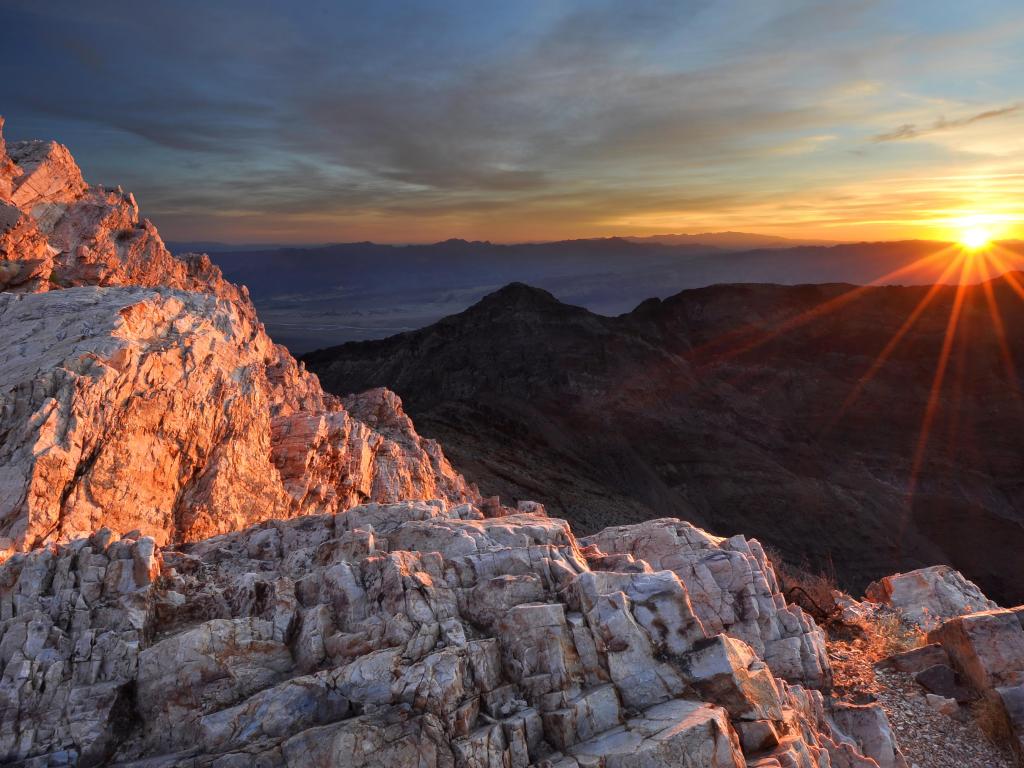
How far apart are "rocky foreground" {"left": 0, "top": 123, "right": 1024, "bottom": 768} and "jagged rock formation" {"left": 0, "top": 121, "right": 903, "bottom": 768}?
Result: 40 millimetres

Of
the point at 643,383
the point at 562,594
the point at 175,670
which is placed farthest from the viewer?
the point at 643,383

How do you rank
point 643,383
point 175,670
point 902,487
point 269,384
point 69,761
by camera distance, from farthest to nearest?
1. point 643,383
2. point 902,487
3. point 269,384
4. point 175,670
5. point 69,761

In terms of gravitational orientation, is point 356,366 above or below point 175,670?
below

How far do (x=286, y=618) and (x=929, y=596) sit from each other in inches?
993

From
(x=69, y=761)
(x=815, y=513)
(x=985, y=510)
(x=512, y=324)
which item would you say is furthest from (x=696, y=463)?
(x=69, y=761)

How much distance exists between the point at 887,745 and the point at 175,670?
1519 centimetres

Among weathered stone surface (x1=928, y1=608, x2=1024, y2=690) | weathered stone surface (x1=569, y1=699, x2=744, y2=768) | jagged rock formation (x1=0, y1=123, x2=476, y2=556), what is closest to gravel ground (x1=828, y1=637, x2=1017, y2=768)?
weathered stone surface (x1=928, y1=608, x2=1024, y2=690)

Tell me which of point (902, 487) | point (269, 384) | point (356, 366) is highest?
point (269, 384)

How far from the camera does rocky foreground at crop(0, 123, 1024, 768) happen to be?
973 cm

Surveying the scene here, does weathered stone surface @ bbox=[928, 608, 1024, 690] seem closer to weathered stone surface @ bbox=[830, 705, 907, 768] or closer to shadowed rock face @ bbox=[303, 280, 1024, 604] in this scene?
weathered stone surface @ bbox=[830, 705, 907, 768]

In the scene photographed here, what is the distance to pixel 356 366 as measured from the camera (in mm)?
101312

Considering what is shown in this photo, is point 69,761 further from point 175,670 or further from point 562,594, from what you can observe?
point 562,594

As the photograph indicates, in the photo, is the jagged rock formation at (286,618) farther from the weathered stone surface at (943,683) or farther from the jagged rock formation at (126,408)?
the weathered stone surface at (943,683)

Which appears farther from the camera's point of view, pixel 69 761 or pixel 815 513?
pixel 815 513
